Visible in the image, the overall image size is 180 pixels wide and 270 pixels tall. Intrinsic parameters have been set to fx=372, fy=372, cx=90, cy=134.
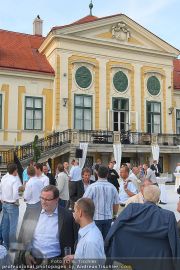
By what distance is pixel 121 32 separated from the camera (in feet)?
92.2

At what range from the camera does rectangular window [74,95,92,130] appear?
26.3m

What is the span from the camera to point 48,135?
25.3 metres

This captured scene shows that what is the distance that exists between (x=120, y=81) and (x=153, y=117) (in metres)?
3.83

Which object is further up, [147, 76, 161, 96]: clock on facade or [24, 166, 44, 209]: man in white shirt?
[147, 76, 161, 96]: clock on facade

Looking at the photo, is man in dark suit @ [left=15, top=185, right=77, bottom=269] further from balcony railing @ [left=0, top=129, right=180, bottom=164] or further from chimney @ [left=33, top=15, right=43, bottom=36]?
chimney @ [left=33, top=15, right=43, bottom=36]

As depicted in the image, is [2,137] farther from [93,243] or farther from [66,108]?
[93,243]

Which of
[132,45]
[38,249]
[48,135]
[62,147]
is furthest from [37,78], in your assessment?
[38,249]

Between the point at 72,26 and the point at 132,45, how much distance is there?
4.95 metres

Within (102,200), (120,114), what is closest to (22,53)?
(120,114)

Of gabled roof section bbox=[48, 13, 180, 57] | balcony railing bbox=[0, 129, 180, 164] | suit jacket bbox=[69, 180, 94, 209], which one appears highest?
gabled roof section bbox=[48, 13, 180, 57]

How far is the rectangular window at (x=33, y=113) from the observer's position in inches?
1000

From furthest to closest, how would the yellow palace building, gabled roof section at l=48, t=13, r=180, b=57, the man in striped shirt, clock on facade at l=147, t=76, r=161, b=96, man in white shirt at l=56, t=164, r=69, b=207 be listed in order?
clock on facade at l=147, t=76, r=161, b=96 → gabled roof section at l=48, t=13, r=180, b=57 → the yellow palace building → man in white shirt at l=56, t=164, r=69, b=207 → the man in striped shirt

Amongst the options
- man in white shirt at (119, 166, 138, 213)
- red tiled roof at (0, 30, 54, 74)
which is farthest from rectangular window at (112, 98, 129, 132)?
man in white shirt at (119, 166, 138, 213)

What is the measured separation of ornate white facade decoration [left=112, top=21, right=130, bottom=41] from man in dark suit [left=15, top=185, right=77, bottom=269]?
2493 centimetres
